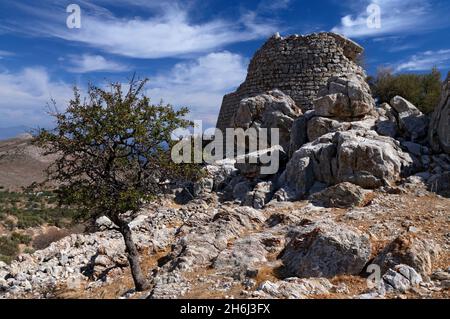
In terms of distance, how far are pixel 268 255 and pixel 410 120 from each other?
31.0 ft

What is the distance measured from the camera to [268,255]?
29.8 feet

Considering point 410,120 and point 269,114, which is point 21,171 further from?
point 410,120

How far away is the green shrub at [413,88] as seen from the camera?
1928cm

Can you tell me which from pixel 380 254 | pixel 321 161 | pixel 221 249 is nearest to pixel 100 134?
pixel 221 249

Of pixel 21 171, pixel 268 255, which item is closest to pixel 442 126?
pixel 268 255

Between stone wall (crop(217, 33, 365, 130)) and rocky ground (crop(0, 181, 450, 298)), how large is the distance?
356 inches

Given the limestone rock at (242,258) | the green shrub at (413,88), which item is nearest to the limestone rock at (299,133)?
the green shrub at (413,88)

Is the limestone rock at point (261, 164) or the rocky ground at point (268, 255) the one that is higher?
the limestone rock at point (261, 164)

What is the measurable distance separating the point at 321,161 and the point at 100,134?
8.20m

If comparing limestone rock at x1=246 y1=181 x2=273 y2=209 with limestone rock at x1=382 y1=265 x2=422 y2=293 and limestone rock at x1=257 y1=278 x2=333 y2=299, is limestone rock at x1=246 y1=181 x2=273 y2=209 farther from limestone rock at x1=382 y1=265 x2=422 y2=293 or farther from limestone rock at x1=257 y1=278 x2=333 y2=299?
limestone rock at x1=382 y1=265 x2=422 y2=293

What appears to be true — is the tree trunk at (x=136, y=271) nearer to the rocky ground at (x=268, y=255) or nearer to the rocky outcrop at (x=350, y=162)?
the rocky ground at (x=268, y=255)

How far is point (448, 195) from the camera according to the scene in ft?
39.0

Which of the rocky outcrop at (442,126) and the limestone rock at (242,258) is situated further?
the rocky outcrop at (442,126)

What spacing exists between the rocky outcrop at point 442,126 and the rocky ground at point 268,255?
227 cm
